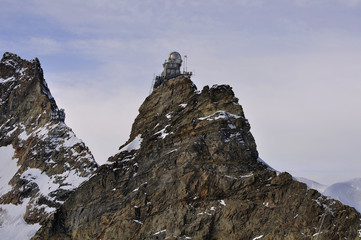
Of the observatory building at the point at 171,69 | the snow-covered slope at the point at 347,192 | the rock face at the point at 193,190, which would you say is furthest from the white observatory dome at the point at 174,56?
the snow-covered slope at the point at 347,192

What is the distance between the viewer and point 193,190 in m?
128

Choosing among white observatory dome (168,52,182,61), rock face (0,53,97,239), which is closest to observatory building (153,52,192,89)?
white observatory dome (168,52,182,61)

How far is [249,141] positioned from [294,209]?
1607cm

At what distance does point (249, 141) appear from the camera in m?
132

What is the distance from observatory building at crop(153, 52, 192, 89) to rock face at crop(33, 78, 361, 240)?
14511 mm

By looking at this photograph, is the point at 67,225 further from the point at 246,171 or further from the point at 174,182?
the point at 246,171

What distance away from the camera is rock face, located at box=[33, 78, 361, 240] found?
122 metres

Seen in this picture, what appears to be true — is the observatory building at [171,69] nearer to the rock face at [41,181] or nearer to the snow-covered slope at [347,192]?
the rock face at [41,181]

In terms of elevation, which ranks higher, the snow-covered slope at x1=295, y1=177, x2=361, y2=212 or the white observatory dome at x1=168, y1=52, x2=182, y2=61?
the white observatory dome at x1=168, y1=52, x2=182, y2=61

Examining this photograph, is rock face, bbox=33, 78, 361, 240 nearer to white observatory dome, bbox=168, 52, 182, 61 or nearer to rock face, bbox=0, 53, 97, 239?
white observatory dome, bbox=168, 52, 182, 61

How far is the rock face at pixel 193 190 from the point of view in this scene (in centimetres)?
12169

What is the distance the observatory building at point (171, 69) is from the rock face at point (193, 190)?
14.5 meters

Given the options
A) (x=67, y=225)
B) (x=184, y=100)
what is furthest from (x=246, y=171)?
(x=67, y=225)

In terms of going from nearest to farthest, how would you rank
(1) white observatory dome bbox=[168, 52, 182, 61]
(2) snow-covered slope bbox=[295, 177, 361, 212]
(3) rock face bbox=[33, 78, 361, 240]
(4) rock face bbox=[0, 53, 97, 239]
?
(3) rock face bbox=[33, 78, 361, 240] < (2) snow-covered slope bbox=[295, 177, 361, 212] < (1) white observatory dome bbox=[168, 52, 182, 61] < (4) rock face bbox=[0, 53, 97, 239]
